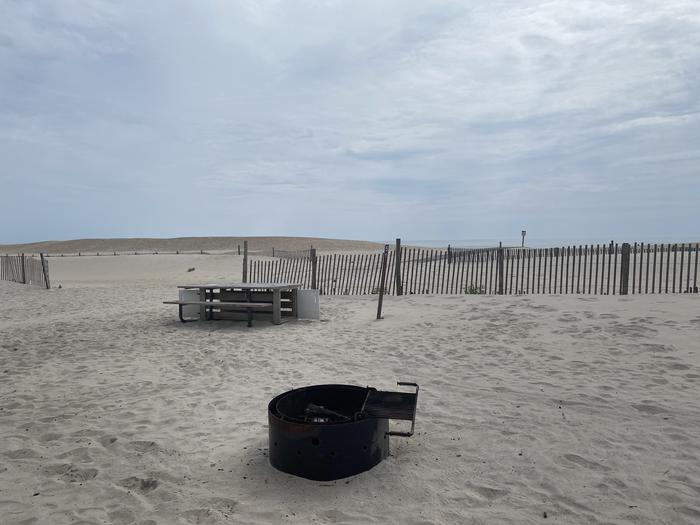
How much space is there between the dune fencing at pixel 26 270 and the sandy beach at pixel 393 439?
31.3 feet

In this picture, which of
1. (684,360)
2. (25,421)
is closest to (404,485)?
(25,421)

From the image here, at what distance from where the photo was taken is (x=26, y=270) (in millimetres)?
20734

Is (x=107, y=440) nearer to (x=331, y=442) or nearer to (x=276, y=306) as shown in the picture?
(x=331, y=442)

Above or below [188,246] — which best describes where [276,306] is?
below

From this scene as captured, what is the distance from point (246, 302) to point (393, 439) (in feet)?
21.2

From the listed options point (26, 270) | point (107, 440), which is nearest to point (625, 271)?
point (107, 440)

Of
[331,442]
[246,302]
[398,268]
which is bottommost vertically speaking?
[331,442]

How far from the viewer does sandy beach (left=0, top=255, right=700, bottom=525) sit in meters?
3.02

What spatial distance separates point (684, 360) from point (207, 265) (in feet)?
90.6

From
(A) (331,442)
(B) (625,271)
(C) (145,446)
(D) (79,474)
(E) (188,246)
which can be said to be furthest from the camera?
(E) (188,246)

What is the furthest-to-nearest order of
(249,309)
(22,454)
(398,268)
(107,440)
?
1. (398,268)
2. (249,309)
3. (107,440)
4. (22,454)

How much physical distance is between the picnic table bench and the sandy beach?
1.86 feet

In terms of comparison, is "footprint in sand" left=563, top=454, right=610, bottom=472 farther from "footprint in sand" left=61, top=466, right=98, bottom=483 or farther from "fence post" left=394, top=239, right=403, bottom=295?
"fence post" left=394, top=239, right=403, bottom=295

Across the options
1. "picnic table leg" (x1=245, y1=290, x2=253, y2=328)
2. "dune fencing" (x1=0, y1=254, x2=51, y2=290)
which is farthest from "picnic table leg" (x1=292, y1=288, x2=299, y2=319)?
"dune fencing" (x1=0, y1=254, x2=51, y2=290)
